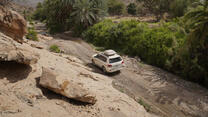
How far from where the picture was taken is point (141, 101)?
11758 millimetres

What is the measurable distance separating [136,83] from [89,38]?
18167 mm

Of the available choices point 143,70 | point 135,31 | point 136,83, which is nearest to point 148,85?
point 136,83

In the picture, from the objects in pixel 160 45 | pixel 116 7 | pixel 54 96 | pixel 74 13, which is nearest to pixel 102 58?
pixel 160 45

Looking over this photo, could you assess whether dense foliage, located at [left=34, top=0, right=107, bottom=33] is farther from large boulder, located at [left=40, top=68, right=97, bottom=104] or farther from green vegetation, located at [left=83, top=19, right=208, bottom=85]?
large boulder, located at [left=40, top=68, right=97, bottom=104]

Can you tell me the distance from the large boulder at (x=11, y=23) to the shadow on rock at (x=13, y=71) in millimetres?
2443

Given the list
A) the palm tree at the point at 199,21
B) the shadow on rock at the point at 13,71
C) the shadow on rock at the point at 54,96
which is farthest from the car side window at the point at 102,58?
the palm tree at the point at 199,21

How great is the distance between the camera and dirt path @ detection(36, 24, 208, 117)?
1165 centimetres

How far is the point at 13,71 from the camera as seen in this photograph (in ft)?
27.9

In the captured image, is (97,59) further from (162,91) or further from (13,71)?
(13,71)

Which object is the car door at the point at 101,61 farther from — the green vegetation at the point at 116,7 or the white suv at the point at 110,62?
the green vegetation at the point at 116,7

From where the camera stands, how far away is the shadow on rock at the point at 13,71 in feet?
26.5

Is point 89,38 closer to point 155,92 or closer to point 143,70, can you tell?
point 143,70

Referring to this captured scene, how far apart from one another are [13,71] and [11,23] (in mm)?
3208

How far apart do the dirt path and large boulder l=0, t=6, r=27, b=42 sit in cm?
804
